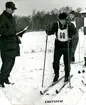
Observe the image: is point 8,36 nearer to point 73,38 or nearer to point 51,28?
point 51,28

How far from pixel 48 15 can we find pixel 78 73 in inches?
19.4

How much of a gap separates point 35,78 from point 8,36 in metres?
0.32

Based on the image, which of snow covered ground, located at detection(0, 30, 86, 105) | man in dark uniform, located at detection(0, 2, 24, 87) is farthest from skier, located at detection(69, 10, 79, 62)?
man in dark uniform, located at detection(0, 2, 24, 87)

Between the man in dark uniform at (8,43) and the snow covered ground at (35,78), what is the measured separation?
41 mm

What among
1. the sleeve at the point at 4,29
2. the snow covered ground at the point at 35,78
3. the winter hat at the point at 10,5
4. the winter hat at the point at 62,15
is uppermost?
the winter hat at the point at 10,5

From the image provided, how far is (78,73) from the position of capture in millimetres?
3010

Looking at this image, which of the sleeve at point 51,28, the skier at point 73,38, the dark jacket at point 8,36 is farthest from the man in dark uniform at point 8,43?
the skier at point 73,38

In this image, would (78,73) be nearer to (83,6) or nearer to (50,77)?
(50,77)

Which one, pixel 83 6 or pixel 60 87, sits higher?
pixel 83 6

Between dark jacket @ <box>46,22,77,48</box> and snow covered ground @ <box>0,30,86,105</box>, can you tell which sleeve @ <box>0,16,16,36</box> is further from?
dark jacket @ <box>46,22,77,48</box>

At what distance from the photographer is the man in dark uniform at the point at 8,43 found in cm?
276

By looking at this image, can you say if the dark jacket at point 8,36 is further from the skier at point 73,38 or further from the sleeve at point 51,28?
the skier at point 73,38

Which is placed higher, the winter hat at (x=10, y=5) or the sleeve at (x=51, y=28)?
the winter hat at (x=10, y=5)

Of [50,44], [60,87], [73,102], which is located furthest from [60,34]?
[73,102]
